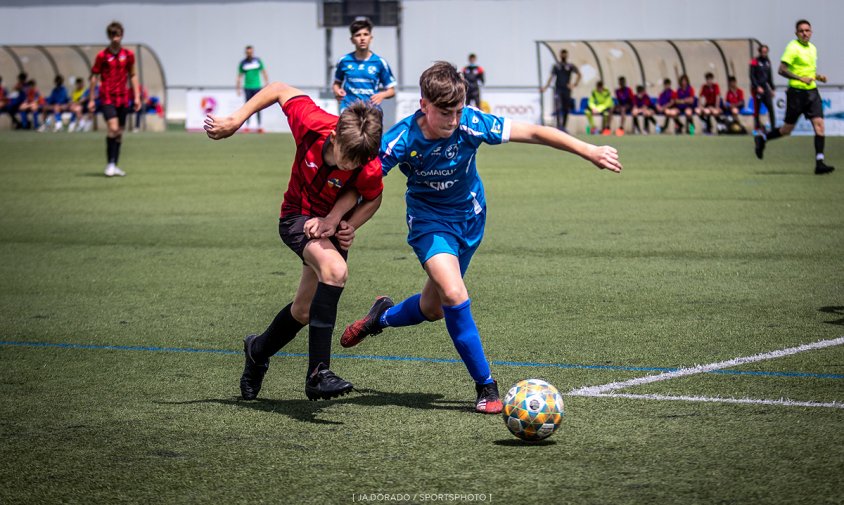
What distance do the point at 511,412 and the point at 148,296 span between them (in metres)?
4.49

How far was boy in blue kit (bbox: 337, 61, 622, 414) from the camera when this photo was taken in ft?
17.5

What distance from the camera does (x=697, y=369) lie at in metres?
6.12

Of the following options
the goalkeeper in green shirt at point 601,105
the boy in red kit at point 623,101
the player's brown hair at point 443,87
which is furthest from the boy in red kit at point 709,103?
the player's brown hair at point 443,87

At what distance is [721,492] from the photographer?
4105mm

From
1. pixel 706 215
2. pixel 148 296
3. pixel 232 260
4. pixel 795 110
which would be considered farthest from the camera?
pixel 795 110

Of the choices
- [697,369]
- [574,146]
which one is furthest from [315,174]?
[697,369]

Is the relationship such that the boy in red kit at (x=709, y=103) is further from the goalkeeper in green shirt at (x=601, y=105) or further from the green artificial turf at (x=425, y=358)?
the green artificial turf at (x=425, y=358)

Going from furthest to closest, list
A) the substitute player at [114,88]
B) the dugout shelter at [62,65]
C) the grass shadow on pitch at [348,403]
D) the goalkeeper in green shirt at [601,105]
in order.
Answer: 1. the dugout shelter at [62,65]
2. the goalkeeper in green shirt at [601,105]
3. the substitute player at [114,88]
4. the grass shadow on pitch at [348,403]

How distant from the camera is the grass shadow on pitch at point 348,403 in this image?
5.43 meters

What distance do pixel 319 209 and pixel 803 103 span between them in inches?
512

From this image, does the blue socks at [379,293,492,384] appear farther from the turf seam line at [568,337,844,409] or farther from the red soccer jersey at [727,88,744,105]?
the red soccer jersey at [727,88,744,105]

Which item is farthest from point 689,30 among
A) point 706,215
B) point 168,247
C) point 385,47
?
point 168,247

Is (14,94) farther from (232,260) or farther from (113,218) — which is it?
(232,260)

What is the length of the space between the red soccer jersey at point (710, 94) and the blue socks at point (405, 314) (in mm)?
27009
